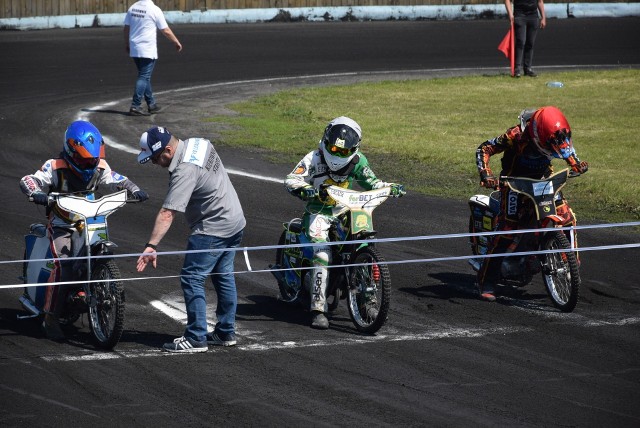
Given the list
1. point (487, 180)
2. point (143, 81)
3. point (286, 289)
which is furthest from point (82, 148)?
point (143, 81)

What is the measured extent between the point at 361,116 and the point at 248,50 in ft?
29.0

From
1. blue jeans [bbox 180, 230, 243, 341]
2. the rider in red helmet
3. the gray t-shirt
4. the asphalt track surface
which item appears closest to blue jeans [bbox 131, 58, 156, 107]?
the asphalt track surface

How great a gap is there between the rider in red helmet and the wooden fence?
23.6 metres

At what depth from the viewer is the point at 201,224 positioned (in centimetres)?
911

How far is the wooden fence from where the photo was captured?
104ft

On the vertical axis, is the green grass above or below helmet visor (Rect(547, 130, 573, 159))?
below

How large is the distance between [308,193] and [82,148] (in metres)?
2.01

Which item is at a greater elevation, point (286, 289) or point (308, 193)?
point (308, 193)

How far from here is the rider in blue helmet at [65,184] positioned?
9.42m

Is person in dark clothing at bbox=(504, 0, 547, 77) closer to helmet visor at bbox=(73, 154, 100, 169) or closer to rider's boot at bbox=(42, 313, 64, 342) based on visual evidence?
helmet visor at bbox=(73, 154, 100, 169)

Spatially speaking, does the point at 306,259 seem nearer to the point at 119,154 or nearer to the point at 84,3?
the point at 119,154

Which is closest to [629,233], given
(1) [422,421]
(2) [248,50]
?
(1) [422,421]

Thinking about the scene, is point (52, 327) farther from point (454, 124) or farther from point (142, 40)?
point (454, 124)

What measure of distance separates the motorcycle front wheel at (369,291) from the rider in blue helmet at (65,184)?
6.60ft
